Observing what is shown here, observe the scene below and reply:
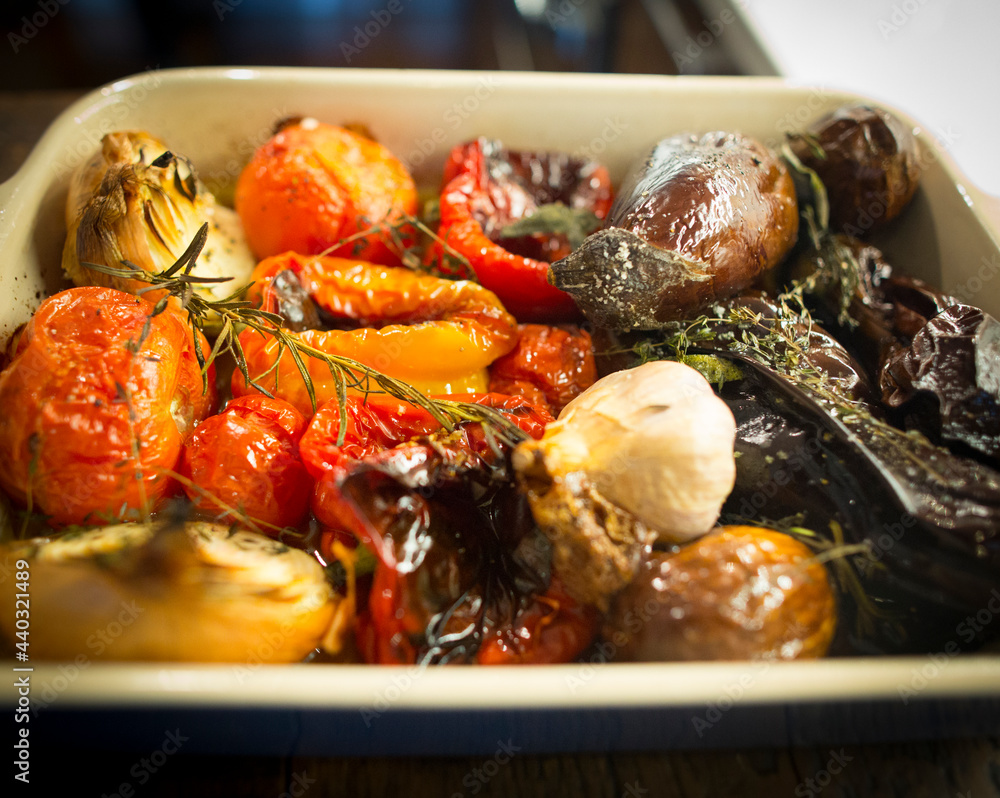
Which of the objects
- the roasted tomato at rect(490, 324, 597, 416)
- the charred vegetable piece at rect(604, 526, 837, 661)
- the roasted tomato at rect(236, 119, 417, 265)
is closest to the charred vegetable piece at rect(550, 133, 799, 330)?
the roasted tomato at rect(490, 324, 597, 416)

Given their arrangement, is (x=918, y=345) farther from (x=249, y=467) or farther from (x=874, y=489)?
(x=249, y=467)

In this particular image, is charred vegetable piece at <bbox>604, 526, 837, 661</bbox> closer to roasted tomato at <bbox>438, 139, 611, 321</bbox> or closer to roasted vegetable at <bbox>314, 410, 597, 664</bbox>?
roasted vegetable at <bbox>314, 410, 597, 664</bbox>

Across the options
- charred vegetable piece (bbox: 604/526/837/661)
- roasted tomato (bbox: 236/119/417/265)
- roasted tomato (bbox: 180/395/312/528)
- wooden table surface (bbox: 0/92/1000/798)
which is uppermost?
roasted tomato (bbox: 236/119/417/265)

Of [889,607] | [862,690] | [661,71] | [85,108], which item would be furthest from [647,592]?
[661,71]

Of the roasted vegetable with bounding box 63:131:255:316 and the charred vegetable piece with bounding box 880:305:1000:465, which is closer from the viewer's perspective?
the charred vegetable piece with bounding box 880:305:1000:465

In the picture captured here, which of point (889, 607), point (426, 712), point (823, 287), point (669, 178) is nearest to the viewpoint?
point (426, 712)

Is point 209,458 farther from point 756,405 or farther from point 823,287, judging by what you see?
point 823,287

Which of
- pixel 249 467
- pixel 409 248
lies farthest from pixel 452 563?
pixel 409 248
